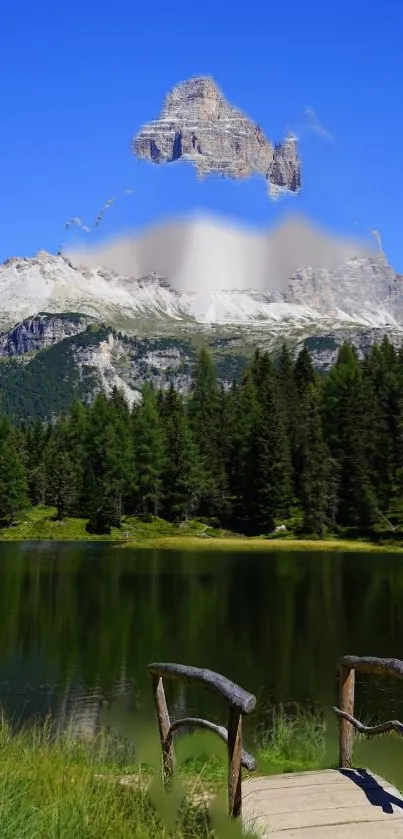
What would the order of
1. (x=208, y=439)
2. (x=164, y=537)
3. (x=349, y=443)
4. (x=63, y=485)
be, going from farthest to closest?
(x=208, y=439) < (x=63, y=485) < (x=349, y=443) < (x=164, y=537)

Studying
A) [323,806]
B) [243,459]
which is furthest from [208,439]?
[323,806]

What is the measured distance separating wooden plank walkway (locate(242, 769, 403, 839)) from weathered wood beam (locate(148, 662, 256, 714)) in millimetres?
1559

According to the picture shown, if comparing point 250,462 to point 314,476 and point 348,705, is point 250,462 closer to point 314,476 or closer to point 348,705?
point 314,476

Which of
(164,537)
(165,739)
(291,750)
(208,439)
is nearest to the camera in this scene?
(165,739)

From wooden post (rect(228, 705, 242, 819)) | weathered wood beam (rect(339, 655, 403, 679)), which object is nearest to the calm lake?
weathered wood beam (rect(339, 655, 403, 679))

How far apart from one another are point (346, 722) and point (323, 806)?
9.31 ft

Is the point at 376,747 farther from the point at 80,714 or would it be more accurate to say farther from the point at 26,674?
the point at 26,674

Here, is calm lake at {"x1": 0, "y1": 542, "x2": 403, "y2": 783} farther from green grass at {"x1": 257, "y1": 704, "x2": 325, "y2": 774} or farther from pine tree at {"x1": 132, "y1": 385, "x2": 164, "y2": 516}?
pine tree at {"x1": 132, "y1": 385, "x2": 164, "y2": 516}

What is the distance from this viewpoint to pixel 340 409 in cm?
11794

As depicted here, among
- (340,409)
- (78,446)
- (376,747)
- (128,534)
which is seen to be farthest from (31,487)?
(376,747)

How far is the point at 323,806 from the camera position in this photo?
11164 millimetres

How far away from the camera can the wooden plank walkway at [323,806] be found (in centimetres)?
1012

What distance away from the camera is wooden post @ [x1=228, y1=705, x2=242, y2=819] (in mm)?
9484

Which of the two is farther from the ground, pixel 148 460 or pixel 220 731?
pixel 148 460
